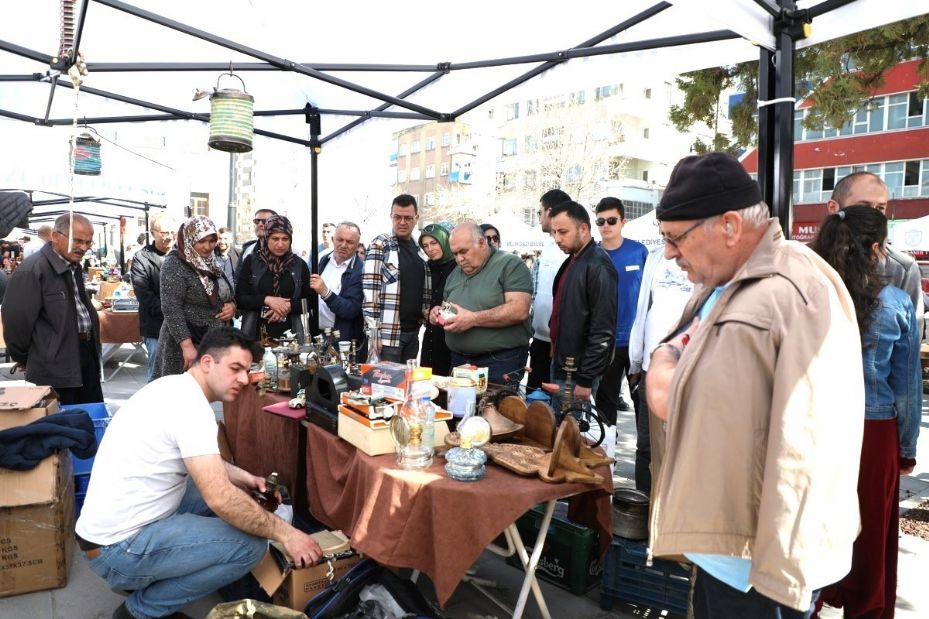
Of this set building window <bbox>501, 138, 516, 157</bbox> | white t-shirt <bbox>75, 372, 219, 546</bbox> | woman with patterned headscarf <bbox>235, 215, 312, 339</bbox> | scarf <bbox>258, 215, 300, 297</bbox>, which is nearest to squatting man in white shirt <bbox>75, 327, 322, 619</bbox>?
Answer: white t-shirt <bbox>75, 372, 219, 546</bbox>

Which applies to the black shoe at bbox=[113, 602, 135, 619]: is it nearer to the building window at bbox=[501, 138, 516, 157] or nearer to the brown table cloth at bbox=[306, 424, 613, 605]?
the brown table cloth at bbox=[306, 424, 613, 605]

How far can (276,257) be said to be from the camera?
4.77 m

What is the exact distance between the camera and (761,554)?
1206 millimetres

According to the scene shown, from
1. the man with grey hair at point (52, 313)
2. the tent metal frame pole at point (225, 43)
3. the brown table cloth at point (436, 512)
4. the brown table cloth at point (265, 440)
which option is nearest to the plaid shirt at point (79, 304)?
the man with grey hair at point (52, 313)

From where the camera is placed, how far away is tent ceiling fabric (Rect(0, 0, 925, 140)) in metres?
3.42

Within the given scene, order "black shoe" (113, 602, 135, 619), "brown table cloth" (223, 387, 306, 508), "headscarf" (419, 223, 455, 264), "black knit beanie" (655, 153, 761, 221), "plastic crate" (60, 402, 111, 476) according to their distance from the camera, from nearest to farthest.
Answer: "black knit beanie" (655, 153, 761, 221) → "black shoe" (113, 602, 135, 619) → "brown table cloth" (223, 387, 306, 508) → "plastic crate" (60, 402, 111, 476) → "headscarf" (419, 223, 455, 264)

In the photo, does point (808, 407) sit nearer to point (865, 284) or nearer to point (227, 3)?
point (865, 284)

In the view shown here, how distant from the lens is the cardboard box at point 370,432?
2.39 metres

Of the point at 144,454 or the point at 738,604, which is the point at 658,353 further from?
the point at 144,454

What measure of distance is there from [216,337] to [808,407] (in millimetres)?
2274

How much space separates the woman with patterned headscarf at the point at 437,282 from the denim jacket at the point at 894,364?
261 centimetres

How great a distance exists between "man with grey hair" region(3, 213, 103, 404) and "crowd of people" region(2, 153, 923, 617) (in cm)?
1

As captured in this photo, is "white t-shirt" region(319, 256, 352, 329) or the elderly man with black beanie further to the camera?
"white t-shirt" region(319, 256, 352, 329)

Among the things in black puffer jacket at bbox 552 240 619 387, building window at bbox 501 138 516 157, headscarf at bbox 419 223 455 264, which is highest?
building window at bbox 501 138 516 157
